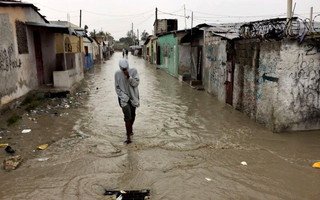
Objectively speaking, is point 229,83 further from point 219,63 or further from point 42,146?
point 42,146

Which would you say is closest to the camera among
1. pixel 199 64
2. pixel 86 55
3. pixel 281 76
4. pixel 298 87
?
pixel 281 76

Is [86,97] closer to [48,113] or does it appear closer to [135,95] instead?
[48,113]

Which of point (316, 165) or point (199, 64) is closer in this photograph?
point (316, 165)

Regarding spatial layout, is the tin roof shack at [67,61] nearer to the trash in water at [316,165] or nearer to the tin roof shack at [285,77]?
the tin roof shack at [285,77]

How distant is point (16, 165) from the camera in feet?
13.7

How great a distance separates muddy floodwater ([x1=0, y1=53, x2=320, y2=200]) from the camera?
3570mm

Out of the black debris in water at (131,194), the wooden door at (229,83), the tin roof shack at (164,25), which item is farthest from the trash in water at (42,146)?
the tin roof shack at (164,25)

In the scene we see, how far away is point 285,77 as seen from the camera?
5.56m

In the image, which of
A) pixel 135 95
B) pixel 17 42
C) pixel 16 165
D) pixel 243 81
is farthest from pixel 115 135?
pixel 17 42

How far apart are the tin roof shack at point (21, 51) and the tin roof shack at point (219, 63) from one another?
18.9 feet

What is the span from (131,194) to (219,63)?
699 centimetres

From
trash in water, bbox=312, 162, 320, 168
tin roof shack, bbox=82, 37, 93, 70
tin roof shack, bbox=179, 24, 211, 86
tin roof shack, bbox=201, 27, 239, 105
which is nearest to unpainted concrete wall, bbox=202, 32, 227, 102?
tin roof shack, bbox=201, 27, 239, 105

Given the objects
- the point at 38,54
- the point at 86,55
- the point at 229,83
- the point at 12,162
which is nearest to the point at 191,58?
the point at 229,83

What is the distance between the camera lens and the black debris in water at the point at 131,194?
3.43m
